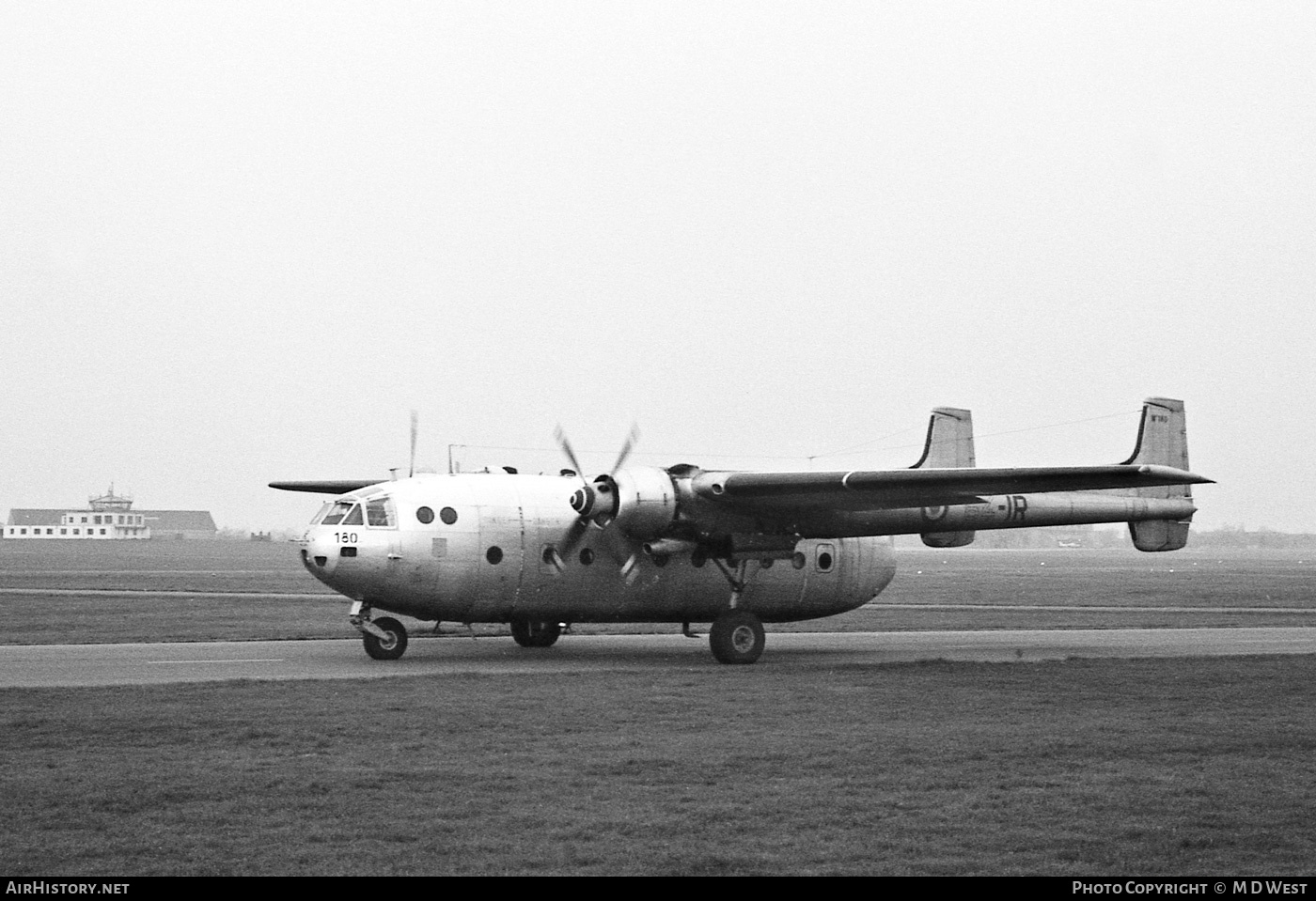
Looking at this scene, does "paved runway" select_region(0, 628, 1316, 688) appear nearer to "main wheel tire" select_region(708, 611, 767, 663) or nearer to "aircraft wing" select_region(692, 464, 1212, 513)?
"main wheel tire" select_region(708, 611, 767, 663)

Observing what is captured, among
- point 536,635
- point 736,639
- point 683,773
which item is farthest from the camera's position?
point 536,635

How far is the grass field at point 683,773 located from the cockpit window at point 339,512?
4.17 metres

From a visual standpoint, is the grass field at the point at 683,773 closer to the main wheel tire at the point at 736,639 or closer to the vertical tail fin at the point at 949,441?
the main wheel tire at the point at 736,639

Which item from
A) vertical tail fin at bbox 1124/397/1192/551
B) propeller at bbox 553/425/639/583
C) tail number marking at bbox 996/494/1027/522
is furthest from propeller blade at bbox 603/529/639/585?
vertical tail fin at bbox 1124/397/1192/551

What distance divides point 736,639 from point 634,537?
309 cm

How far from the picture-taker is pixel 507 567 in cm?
2584

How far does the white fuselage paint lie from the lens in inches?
982

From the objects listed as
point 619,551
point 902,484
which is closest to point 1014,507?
point 902,484

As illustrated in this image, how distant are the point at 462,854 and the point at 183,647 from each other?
2005 cm

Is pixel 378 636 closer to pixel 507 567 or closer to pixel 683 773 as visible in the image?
pixel 507 567

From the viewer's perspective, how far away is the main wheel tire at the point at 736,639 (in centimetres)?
2688

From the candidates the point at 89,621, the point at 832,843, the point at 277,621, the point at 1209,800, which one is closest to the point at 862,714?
the point at 1209,800

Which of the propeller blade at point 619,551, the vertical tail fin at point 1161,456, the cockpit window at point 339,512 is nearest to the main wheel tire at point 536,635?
the propeller blade at point 619,551
